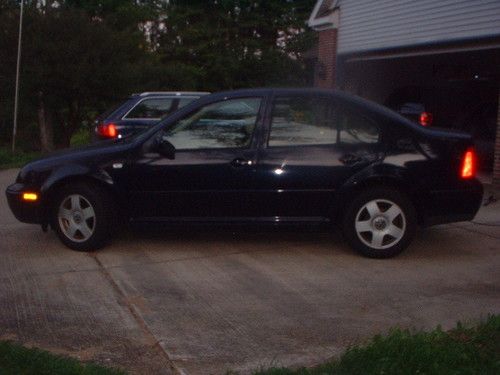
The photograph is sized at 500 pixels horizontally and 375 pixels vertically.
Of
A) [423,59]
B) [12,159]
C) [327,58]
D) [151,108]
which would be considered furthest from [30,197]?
[423,59]

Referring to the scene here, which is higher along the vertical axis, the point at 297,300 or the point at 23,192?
the point at 23,192

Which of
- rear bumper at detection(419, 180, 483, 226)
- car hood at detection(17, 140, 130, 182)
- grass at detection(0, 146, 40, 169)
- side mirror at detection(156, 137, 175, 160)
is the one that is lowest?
grass at detection(0, 146, 40, 169)

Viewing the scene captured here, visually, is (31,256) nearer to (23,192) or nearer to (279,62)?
(23,192)

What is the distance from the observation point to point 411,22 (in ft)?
47.0

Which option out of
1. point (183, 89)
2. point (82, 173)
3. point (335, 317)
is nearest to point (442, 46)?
point (82, 173)

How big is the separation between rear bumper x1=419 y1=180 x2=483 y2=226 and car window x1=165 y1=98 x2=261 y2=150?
1772 millimetres

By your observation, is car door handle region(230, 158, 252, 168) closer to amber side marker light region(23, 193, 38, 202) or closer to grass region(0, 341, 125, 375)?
amber side marker light region(23, 193, 38, 202)

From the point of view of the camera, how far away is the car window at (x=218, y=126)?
24.6 ft

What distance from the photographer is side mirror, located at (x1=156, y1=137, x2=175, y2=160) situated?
739 centimetres

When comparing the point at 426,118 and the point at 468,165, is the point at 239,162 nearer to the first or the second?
the point at 468,165

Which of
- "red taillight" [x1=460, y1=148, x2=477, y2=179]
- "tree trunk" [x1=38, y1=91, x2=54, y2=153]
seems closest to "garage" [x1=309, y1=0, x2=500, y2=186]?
"red taillight" [x1=460, y1=148, x2=477, y2=179]

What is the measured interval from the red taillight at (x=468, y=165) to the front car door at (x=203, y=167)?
6.41 feet

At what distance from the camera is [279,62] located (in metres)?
29.1

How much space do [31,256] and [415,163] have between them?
370 centimetres
